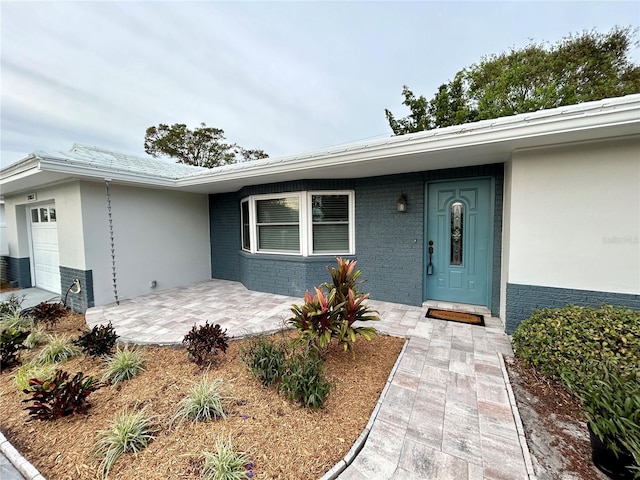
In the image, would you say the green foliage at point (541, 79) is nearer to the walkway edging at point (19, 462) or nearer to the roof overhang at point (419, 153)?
A: the roof overhang at point (419, 153)

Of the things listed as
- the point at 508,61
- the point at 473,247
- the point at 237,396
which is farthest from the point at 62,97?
the point at 508,61

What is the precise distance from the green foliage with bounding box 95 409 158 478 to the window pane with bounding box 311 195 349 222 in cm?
445

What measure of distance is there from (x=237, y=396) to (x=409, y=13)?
901 cm

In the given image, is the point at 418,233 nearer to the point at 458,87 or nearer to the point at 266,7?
the point at 266,7

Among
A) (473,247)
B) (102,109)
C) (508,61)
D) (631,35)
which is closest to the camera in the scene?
(473,247)

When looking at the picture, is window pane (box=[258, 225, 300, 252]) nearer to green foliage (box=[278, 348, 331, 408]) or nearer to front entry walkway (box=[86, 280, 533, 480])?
front entry walkway (box=[86, 280, 533, 480])

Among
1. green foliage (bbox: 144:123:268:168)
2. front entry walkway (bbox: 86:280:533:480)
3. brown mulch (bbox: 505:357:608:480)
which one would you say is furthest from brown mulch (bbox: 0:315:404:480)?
green foliage (bbox: 144:123:268:168)

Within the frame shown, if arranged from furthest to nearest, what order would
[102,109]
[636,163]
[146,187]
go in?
[102,109] → [146,187] → [636,163]

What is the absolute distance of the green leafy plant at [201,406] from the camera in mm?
2248

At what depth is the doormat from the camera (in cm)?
429

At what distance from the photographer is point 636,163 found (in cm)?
301

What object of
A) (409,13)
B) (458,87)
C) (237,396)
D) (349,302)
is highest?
(458,87)

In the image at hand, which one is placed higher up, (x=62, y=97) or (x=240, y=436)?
(x=62, y=97)

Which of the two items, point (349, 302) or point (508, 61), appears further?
point (508, 61)
